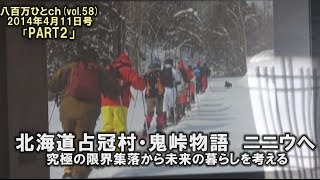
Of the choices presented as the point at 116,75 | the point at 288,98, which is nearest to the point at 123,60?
the point at 116,75

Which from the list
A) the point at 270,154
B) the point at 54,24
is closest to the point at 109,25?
the point at 54,24

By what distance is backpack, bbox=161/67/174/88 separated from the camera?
313 cm

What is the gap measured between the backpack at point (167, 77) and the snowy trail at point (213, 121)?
0.20m

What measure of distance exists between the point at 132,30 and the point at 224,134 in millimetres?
887

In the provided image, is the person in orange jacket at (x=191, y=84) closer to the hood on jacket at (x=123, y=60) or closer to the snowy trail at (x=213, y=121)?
the snowy trail at (x=213, y=121)

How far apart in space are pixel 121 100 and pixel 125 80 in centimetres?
13

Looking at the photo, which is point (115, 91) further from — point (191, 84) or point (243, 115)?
point (243, 115)

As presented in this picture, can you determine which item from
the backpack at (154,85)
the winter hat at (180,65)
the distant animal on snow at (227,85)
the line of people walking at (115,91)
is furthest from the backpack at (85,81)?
the distant animal on snow at (227,85)

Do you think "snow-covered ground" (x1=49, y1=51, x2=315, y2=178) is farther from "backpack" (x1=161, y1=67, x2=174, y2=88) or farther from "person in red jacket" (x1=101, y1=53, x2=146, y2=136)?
"backpack" (x1=161, y1=67, x2=174, y2=88)

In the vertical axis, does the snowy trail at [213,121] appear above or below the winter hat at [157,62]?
below

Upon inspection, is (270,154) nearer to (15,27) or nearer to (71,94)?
(71,94)

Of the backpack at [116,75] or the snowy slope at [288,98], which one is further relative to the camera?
the snowy slope at [288,98]

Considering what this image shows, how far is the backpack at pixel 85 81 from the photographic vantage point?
3.06 metres

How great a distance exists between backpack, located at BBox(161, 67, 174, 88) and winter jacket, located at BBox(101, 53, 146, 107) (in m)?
0.14
